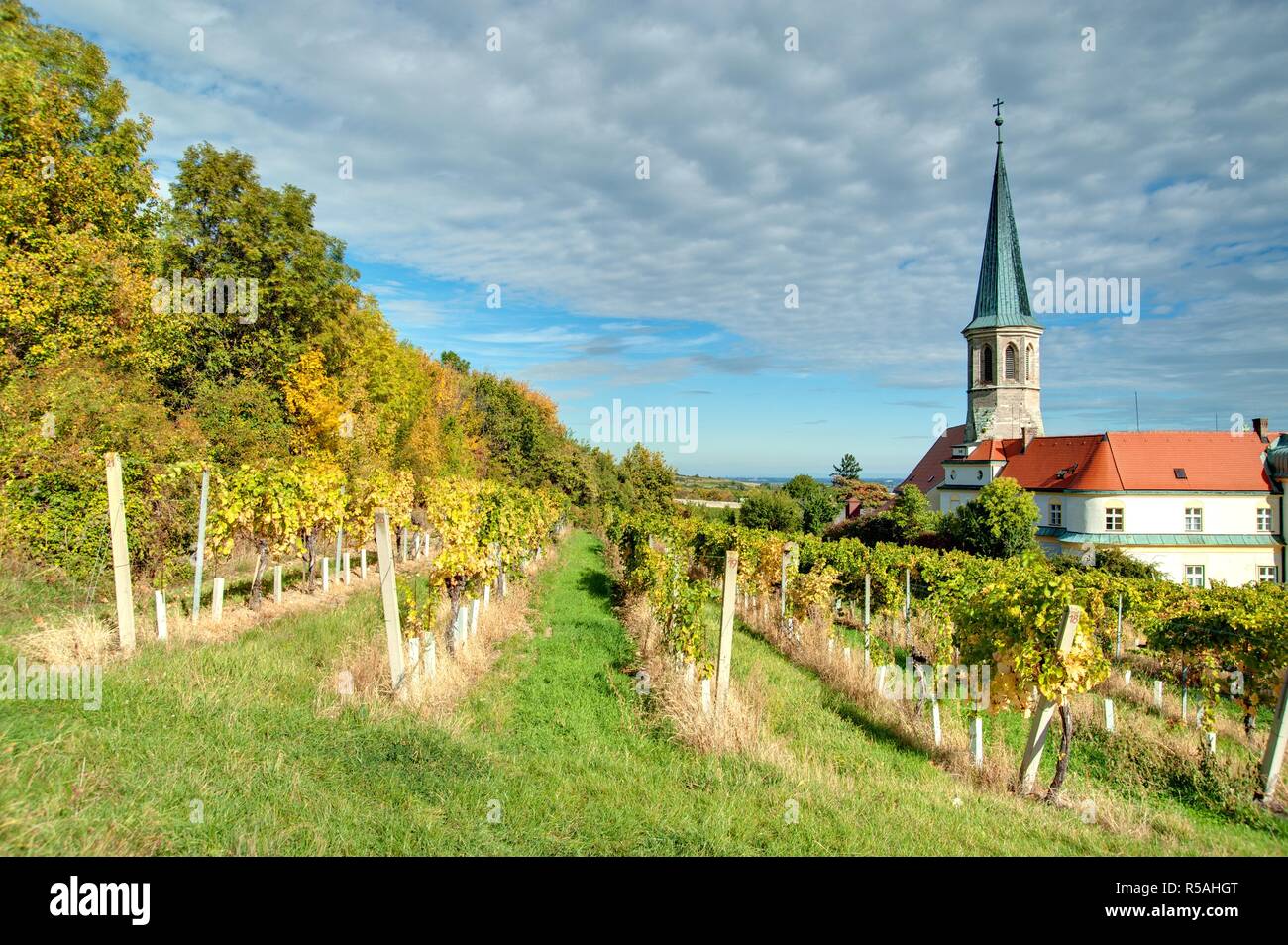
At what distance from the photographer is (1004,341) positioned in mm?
A: 57000

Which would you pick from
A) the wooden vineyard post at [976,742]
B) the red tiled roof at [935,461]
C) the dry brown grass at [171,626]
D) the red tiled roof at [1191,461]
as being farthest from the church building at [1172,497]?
the dry brown grass at [171,626]

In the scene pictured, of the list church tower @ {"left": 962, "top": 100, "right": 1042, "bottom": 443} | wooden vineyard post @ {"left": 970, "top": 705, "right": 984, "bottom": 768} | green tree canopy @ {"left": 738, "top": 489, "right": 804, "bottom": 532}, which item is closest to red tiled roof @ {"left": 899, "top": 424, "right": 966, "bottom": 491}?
church tower @ {"left": 962, "top": 100, "right": 1042, "bottom": 443}

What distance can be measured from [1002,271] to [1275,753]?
6187 cm

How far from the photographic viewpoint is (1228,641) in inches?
316

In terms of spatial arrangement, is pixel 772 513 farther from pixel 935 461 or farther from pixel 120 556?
pixel 120 556

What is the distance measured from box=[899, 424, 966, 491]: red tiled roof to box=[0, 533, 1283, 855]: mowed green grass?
200 ft

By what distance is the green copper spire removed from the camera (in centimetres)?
5694

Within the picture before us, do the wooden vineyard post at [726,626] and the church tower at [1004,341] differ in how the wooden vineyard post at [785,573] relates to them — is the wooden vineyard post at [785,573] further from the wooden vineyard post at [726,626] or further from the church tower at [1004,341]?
the church tower at [1004,341]

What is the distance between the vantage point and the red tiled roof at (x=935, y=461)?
62.3 metres

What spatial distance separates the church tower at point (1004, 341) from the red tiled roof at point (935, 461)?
5291mm

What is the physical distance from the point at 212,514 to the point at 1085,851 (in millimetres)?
11281

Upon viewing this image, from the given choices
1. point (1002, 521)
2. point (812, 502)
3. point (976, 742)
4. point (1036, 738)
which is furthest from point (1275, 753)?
point (812, 502)

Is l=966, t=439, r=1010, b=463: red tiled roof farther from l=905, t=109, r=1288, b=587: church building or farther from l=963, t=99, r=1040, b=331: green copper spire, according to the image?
l=963, t=99, r=1040, b=331: green copper spire

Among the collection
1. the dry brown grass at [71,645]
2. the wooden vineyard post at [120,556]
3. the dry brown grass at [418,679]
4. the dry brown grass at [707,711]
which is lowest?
the dry brown grass at [707,711]
